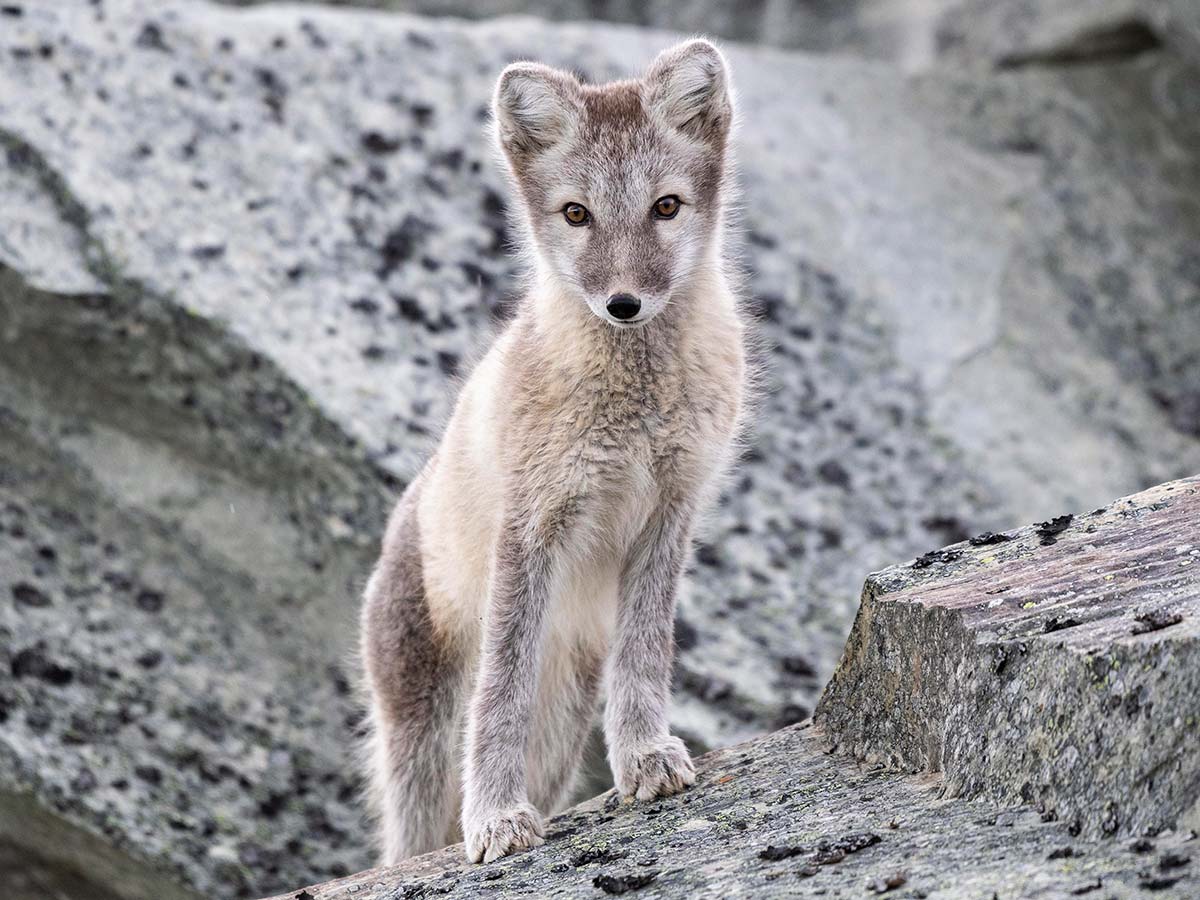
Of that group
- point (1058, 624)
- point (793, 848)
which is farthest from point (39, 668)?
point (1058, 624)

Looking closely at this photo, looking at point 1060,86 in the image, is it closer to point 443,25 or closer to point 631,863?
point 443,25

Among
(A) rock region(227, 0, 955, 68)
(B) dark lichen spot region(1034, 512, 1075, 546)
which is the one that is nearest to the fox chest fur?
(B) dark lichen spot region(1034, 512, 1075, 546)

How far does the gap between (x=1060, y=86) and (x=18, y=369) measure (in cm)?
575

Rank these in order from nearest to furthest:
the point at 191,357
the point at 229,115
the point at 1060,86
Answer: the point at 191,357 → the point at 229,115 → the point at 1060,86

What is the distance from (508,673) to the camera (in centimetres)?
412

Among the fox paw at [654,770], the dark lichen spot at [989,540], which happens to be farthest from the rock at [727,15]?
the fox paw at [654,770]

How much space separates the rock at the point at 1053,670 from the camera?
2648mm

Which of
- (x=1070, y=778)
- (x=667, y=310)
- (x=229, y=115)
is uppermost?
(x=229, y=115)

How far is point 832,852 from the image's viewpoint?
9.81 feet

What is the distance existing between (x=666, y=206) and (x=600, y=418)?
627 mm

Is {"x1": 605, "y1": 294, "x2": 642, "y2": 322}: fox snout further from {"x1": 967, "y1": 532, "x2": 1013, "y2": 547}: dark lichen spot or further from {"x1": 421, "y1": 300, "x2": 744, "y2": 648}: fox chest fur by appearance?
{"x1": 967, "y1": 532, "x2": 1013, "y2": 547}: dark lichen spot

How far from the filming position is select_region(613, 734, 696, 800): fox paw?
4.00 meters

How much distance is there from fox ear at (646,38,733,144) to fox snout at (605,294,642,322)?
642 mm

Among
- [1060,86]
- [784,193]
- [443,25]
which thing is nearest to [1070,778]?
[784,193]
